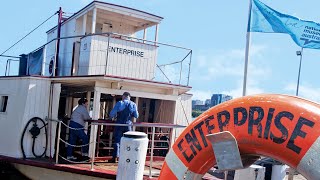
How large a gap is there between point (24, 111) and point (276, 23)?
6294 mm

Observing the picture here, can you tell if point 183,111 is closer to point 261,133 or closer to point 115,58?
point 115,58

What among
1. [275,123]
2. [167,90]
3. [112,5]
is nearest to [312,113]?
[275,123]

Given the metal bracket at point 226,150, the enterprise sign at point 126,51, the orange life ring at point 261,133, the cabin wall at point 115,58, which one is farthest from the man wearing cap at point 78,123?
the metal bracket at point 226,150

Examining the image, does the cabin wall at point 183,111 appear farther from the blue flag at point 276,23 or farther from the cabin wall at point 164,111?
the blue flag at point 276,23

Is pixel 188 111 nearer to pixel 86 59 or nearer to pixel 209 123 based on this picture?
pixel 86 59

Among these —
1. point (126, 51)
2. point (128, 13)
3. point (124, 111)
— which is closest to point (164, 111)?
point (126, 51)

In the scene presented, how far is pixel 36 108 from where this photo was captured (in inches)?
334

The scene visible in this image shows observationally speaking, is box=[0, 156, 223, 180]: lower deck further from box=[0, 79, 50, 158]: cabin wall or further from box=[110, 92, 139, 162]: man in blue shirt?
box=[110, 92, 139, 162]: man in blue shirt

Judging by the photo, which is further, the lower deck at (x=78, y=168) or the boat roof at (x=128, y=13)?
the boat roof at (x=128, y=13)

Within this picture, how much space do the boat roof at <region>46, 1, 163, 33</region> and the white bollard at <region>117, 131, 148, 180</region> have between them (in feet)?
17.9

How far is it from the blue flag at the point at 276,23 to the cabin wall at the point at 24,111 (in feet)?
16.9

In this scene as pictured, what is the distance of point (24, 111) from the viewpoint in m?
8.38

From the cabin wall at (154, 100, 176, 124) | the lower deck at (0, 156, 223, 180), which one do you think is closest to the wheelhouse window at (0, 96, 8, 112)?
the lower deck at (0, 156, 223, 180)

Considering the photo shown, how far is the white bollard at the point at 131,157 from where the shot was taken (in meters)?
4.98
